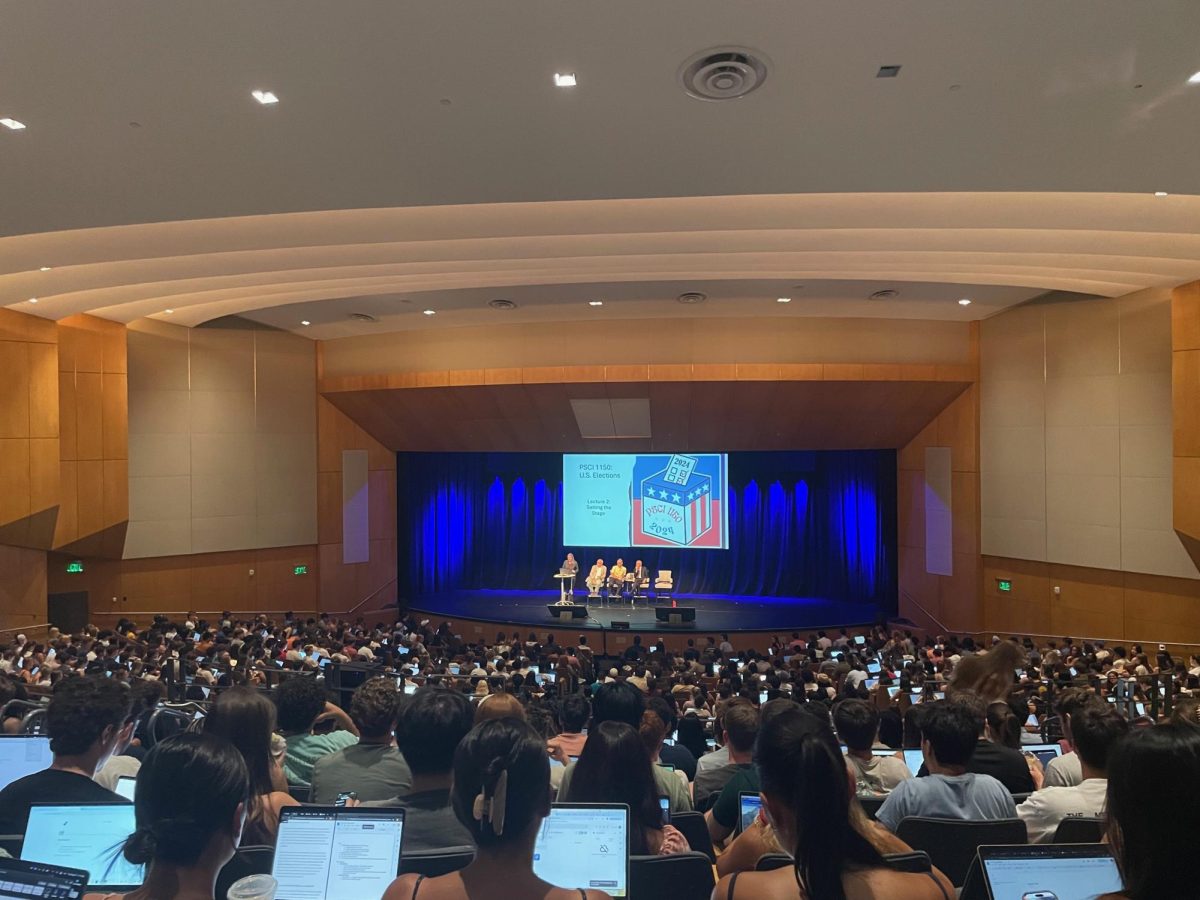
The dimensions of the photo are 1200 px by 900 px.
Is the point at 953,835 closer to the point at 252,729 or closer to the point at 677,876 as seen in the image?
the point at 677,876

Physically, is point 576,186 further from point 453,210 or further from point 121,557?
point 121,557

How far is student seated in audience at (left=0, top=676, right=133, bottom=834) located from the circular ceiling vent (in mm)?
4829

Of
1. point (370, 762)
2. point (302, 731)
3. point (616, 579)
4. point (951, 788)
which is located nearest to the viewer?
point (951, 788)

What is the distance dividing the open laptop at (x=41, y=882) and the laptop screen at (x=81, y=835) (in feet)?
2.24

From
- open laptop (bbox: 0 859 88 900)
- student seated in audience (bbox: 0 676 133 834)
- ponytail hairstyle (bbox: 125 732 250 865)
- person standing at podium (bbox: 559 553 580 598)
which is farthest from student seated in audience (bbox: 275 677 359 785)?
person standing at podium (bbox: 559 553 580 598)

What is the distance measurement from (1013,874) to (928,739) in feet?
3.93

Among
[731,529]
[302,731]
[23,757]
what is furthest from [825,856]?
[731,529]

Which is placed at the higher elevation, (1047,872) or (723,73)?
(723,73)

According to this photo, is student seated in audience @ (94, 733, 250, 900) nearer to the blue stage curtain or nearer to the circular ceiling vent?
the circular ceiling vent

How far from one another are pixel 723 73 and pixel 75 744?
515 centimetres

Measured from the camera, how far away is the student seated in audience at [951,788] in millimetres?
3289

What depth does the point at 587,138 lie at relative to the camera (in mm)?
6527

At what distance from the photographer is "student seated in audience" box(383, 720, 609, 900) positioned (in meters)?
1.91

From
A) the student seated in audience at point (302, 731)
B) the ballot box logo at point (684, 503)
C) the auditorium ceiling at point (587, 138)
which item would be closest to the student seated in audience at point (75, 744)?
the student seated in audience at point (302, 731)
